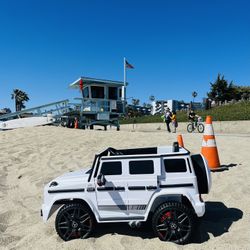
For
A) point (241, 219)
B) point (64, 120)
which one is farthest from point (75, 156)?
point (64, 120)

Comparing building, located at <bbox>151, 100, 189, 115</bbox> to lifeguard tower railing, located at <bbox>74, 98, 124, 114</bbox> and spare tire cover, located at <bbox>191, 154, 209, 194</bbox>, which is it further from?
spare tire cover, located at <bbox>191, 154, 209, 194</bbox>

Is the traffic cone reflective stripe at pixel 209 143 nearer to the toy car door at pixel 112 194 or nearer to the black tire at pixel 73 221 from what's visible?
the toy car door at pixel 112 194

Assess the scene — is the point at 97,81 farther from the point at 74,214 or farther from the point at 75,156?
the point at 74,214

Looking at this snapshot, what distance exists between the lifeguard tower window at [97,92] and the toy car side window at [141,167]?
22531 mm

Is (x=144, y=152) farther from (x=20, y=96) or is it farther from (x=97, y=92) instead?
(x=20, y=96)

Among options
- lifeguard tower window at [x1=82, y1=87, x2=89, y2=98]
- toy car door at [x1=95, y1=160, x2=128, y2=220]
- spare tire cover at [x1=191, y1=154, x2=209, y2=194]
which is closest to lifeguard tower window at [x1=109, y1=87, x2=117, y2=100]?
lifeguard tower window at [x1=82, y1=87, x2=89, y2=98]

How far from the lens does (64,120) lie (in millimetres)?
23188

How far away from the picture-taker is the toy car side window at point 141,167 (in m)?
3.81

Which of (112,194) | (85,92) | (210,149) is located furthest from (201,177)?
(85,92)

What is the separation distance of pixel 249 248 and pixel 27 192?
4796 millimetres

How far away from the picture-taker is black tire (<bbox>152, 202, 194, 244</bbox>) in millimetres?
3617

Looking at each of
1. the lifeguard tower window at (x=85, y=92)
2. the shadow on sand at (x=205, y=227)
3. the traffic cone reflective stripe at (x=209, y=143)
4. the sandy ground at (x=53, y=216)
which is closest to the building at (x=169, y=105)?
the lifeguard tower window at (x=85, y=92)

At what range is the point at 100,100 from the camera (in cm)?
2552

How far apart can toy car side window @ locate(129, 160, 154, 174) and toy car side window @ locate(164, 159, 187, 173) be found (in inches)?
8.2
